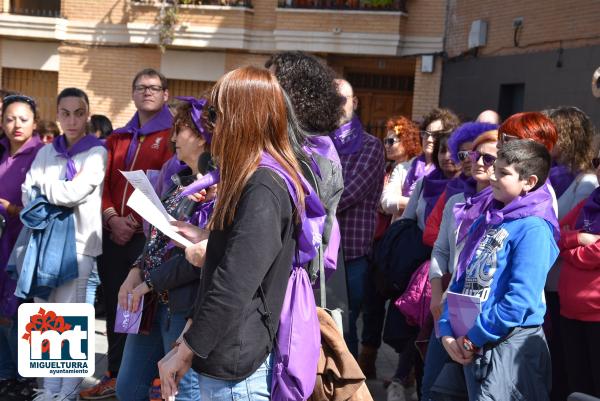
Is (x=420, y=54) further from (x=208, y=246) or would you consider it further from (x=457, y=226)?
(x=208, y=246)

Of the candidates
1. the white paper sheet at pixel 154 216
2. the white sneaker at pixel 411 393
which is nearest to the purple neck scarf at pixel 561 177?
the white sneaker at pixel 411 393

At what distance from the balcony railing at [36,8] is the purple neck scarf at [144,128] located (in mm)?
14792

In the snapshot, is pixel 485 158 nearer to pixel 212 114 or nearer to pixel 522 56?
pixel 212 114

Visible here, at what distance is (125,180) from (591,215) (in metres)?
3.09

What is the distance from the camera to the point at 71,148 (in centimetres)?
586

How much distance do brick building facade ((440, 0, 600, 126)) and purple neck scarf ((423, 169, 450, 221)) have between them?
4.56 meters

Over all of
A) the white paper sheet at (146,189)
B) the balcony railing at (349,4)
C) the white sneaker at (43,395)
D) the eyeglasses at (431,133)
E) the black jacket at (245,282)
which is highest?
the balcony railing at (349,4)

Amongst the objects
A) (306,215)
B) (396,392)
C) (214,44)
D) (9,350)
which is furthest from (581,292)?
(214,44)

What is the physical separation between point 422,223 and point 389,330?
2.46ft

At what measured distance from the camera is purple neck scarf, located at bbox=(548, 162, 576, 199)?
516 cm

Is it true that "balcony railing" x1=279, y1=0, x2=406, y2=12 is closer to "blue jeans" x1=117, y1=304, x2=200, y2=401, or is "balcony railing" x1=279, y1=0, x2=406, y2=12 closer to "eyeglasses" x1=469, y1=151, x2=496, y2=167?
"eyeglasses" x1=469, y1=151, x2=496, y2=167

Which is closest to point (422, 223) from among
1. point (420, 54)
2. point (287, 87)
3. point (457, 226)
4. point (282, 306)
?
point (457, 226)

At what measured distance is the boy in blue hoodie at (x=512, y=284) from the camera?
3889 millimetres

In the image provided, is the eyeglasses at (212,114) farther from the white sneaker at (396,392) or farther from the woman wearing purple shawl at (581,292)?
the white sneaker at (396,392)
